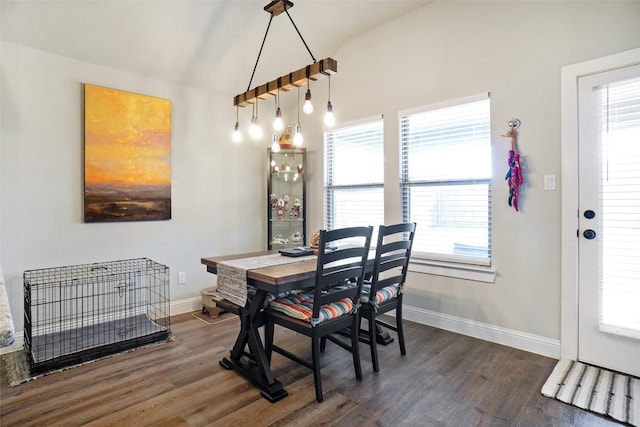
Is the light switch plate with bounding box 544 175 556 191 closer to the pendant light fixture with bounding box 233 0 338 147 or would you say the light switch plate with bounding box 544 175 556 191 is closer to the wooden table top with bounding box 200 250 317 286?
the pendant light fixture with bounding box 233 0 338 147

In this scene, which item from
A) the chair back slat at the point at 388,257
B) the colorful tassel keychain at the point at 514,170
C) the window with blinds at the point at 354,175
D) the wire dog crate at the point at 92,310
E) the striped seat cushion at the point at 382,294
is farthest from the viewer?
the window with blinds at the point at 354,175

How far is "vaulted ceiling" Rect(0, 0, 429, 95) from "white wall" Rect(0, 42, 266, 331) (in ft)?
0.50

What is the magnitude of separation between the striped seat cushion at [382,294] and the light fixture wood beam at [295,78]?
4.95ft

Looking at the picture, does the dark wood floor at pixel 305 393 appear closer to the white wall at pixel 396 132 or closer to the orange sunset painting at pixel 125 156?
the white wall at pixel 396 132

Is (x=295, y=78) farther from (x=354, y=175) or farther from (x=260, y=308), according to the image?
(x=354, y=175)

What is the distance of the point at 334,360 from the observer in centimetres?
254

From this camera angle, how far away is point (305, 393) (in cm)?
211

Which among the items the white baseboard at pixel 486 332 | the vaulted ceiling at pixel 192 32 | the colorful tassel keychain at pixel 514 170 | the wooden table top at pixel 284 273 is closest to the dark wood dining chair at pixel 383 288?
the wooden table top at pixel 284 273

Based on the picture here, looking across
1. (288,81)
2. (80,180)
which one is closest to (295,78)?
(288,81)

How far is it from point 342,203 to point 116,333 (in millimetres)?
2540

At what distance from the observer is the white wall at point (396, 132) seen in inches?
102

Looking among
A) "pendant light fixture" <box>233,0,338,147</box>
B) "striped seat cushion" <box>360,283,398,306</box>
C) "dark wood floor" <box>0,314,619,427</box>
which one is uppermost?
"pendant light fixture" <box>233,0,338,147</box>

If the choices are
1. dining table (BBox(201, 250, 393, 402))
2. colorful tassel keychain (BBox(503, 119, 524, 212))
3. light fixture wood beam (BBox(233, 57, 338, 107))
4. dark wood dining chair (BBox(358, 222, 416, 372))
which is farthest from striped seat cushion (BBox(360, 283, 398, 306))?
light fixture wood beam (BBox(233, 57, 338, 107))

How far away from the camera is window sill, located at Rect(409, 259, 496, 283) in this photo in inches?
114
